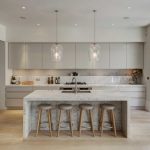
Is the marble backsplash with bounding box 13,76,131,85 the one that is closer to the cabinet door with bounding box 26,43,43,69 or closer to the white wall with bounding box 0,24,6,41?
the cabinet door with bounding box 26,43,43,69

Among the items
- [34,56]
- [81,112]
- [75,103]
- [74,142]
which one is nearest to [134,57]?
[34,56]

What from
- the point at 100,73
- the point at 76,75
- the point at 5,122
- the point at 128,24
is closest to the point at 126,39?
the point at 128,24

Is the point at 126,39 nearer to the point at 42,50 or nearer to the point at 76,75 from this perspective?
the point at 76,75

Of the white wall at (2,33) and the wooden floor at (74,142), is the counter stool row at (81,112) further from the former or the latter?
the white wall at (2,33)

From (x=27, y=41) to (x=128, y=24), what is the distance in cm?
338

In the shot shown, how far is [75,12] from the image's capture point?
5582mm

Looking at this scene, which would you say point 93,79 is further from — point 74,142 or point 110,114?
point 74,142

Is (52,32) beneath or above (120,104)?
above

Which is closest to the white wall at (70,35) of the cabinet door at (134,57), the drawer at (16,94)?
the cabinet door at (134,57)

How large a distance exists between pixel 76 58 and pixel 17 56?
204 centimetres

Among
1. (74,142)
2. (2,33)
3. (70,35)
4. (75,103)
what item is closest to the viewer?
(74,142)

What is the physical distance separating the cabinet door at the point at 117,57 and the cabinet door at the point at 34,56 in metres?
2.45

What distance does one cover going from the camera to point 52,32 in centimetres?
748

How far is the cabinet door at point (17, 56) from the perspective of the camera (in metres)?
7.62
